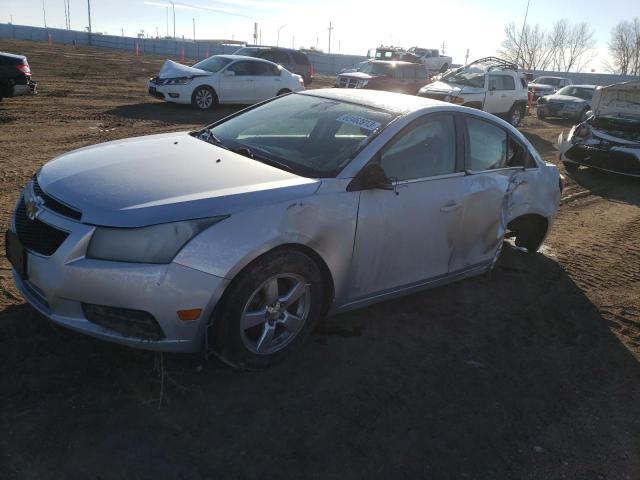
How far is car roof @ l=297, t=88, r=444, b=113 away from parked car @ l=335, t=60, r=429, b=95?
542 inches

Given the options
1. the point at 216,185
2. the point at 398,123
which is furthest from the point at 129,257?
the point at 398,123

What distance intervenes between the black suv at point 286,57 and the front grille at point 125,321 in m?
17.3

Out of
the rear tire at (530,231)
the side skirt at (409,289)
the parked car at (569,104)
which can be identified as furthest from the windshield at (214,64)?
the parked car at (569,104)

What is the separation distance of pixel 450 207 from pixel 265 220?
5.15ft

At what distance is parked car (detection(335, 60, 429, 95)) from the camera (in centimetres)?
1780

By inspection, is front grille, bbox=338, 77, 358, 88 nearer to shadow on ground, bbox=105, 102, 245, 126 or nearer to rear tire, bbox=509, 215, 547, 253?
shadow on ground, bbox=105, 102, 245, 126

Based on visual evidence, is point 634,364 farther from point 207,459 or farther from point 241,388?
point 207,459

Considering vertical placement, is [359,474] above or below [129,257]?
below

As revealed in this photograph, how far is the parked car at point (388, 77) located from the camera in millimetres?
17797

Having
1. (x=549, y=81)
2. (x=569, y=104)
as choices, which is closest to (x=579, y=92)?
(x=569, y=104)

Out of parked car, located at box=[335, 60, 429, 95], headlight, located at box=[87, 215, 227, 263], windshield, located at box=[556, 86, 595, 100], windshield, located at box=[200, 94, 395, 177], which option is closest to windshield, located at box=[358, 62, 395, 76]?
parked car, located at box=[335, 60, 429, 95]

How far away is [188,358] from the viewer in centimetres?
324

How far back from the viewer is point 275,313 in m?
3.17

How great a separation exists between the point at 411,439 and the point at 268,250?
1.25m
